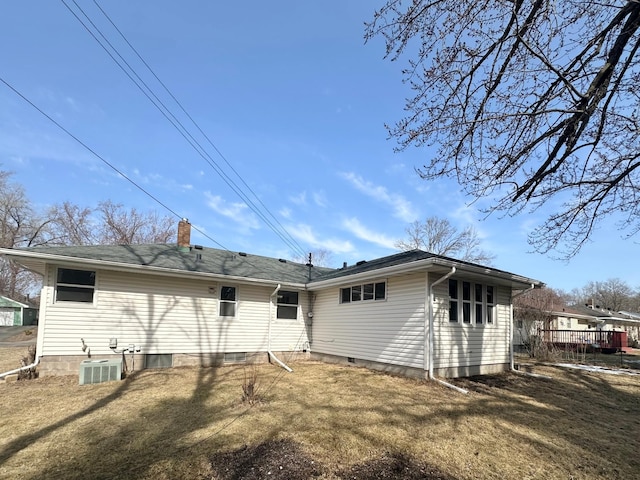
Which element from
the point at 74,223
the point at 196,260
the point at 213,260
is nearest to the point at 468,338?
the point at 213,260

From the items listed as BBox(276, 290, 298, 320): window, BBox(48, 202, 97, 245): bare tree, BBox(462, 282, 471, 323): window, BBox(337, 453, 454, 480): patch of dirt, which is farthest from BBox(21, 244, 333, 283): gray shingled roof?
BBox(48, 202, 97, 245): bare tree

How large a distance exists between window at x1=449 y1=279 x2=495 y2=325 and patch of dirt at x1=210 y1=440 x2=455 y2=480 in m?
6.01

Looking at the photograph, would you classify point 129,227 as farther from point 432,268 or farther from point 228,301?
point 432,268

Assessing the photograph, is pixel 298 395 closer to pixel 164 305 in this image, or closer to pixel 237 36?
pixel 164 305

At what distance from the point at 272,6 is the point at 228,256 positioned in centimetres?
862

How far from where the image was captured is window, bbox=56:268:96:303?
30.3 feet

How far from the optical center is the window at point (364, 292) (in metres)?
10.4

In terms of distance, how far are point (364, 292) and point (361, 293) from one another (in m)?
0.15

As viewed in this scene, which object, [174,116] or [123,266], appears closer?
[123,266]

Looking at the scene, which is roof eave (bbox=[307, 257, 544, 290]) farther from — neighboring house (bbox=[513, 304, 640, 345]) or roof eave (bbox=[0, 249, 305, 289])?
neighboring house (bbox=[513, 304, 640, 345])

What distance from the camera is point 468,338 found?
32.5 feet

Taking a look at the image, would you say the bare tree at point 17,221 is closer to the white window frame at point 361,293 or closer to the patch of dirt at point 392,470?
the white window frame at point 361,293

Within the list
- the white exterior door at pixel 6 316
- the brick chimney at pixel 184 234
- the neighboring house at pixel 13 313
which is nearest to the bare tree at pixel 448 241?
the brick chimney at pixel 184 234

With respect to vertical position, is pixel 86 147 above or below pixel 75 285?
above
